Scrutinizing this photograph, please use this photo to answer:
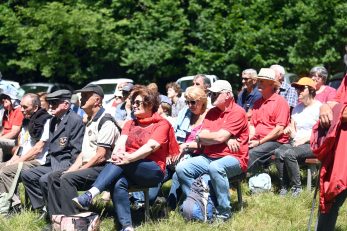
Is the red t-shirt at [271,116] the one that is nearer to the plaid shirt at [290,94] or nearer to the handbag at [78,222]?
the plaid shirt at [290,94]

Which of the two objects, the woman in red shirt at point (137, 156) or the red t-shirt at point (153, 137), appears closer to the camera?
the woman in red shirt at point (137, 156)

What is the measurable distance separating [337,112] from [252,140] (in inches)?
142

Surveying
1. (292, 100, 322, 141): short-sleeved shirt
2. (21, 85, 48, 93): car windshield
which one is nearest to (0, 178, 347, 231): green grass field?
(292, 100, 322, 141): short-sleeved shirt

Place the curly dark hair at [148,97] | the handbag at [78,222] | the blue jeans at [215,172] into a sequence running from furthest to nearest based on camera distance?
the curly dark hair at [148,97]
the blue jeans at [215,172]
the handbag at [78,222]

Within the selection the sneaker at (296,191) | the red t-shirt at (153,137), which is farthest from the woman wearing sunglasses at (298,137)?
the red t-shirt at (153,137)

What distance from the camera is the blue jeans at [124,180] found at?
23.1 ft

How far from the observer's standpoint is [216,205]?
295 inches

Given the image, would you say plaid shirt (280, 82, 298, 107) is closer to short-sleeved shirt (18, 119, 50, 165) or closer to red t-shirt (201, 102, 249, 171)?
red t-shirt (201, 102, 249, 171)

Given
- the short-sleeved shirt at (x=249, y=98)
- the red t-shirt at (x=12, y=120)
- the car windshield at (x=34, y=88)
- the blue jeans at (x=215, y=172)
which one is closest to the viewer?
the blue jeans at (x=215, y=172)

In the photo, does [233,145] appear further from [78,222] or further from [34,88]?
[34,88]

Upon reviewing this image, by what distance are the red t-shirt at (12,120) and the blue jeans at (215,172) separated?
3.50 meters

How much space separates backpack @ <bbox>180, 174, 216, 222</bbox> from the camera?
24.1ft

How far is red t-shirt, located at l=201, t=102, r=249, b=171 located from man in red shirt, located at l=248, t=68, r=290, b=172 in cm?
86

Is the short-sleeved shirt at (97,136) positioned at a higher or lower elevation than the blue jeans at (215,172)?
higher
